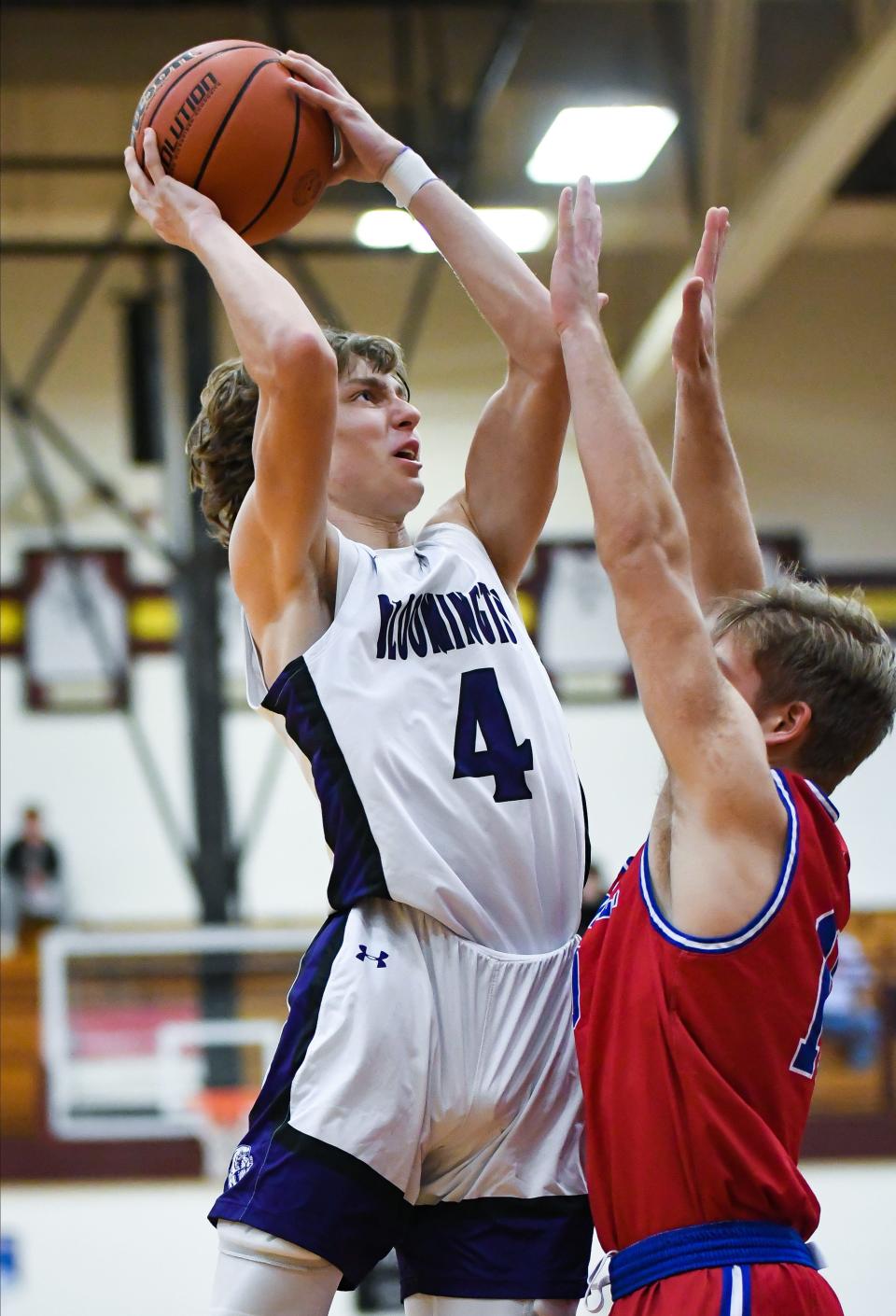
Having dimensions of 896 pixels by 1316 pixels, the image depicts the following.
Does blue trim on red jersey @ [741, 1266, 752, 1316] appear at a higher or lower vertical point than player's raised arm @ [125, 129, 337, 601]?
lower

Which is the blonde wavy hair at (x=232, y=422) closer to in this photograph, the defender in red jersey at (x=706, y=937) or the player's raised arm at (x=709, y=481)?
the player's raised arm at (x=709, y=481)

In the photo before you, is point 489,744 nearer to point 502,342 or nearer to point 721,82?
point 502,342

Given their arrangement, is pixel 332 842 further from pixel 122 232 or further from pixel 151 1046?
pixel 122 232

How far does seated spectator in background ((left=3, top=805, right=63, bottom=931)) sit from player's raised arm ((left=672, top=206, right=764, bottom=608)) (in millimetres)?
10140

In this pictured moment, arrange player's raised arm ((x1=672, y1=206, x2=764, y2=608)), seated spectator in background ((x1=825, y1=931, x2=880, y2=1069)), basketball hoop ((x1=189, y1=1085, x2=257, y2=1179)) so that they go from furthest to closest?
seated spectator in background ((x1=825, y1=931, x2=880, y2=1069)), basketball hoop ((x1=189, y1=1085, x2=257, y2=1179)), player's raised arm ((x1=672, y1=206, x2=764, y2=608))

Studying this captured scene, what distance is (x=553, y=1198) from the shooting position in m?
2.42

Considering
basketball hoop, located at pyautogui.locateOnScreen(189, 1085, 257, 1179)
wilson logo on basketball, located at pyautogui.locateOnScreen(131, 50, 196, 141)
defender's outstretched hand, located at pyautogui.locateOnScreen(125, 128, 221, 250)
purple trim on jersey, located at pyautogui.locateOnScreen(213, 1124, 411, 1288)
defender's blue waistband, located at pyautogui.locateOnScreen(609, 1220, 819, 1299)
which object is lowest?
defender's blue waistband, located at pyautogui.locateOnScreen(609, 1220, 819, 1299)

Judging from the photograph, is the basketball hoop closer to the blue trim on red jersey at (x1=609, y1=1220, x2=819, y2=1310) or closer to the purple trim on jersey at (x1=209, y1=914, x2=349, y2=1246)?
the purple trim on jersey at (x1=209, y1=914, x2=349, y2=1246)

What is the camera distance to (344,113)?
284 cm

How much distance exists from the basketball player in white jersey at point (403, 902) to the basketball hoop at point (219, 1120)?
7057 millimetres

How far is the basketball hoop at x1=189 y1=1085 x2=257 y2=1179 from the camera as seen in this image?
31.0 ft

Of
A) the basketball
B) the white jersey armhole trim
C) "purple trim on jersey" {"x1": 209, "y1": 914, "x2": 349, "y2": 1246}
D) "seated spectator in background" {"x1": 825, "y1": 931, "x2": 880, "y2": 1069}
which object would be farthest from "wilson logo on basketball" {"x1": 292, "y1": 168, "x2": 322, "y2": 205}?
"seated spectator in background" {"x1": 825, "y1": 931, "x2": 880, "y2": 1069}

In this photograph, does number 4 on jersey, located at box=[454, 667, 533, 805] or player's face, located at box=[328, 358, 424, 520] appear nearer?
number 4 on jersey, located at box=[454, 667, 533, 805]

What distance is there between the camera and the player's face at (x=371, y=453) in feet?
9.21
